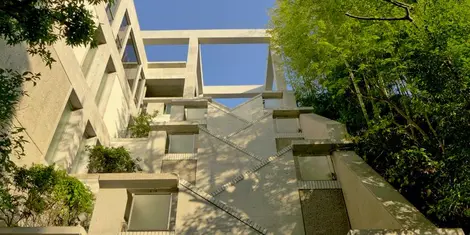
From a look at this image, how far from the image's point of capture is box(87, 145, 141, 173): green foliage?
9.72 meters

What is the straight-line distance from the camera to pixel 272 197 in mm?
6969

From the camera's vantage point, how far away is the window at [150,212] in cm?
576

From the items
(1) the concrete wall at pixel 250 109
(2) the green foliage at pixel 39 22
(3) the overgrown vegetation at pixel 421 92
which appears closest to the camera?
(2) the green foliage at pixel 39 22

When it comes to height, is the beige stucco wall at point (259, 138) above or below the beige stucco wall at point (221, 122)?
below

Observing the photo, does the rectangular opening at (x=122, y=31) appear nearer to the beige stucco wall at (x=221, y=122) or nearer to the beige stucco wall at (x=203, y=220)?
the beige stucco wall at (x=221, y=122)

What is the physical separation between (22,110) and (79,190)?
288 cm

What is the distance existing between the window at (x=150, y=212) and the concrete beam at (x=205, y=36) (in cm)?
1620

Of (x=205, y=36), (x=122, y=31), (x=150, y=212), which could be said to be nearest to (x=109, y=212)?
(x=150, y=212)

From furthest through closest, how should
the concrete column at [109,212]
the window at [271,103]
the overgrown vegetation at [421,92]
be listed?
the window at [271,103] < the concrete column at [109,212] < the overgrown vegetation at [421,92]

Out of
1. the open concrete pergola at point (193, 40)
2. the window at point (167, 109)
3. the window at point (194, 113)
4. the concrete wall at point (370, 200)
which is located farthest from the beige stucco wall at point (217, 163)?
the open concrete pergola at point (193, 40)

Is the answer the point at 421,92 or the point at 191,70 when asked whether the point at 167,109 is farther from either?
the point at 421,92

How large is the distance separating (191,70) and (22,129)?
551 inches

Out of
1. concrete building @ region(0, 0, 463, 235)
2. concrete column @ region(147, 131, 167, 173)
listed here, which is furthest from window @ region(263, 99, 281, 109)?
concrete column @ region(147, 131, 167, 173)

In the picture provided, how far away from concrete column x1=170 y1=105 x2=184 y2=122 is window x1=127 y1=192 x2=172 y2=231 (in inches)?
291
